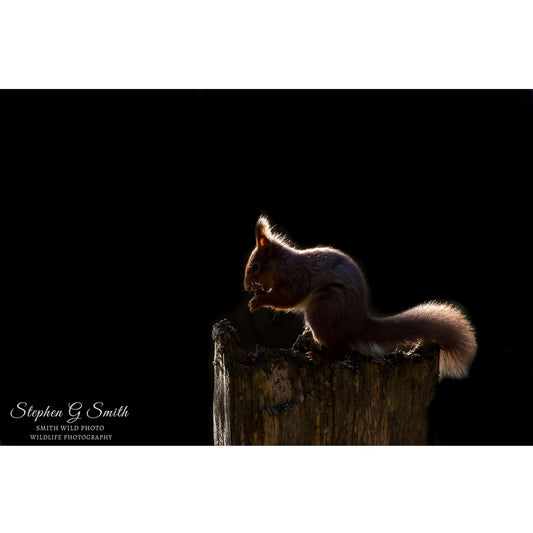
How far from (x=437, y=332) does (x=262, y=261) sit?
1.02m

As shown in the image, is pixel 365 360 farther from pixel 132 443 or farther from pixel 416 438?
pixel 132 443

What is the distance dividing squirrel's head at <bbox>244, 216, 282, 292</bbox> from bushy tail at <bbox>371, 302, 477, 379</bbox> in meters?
0.64

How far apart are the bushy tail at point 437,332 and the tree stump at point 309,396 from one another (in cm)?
28

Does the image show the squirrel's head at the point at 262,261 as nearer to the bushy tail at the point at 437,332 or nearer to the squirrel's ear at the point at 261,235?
the squirrel's ear at the point at 261,235

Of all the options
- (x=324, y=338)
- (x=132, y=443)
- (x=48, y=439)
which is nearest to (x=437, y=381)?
(x=324, y=338)

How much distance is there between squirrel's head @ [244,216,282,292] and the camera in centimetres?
317

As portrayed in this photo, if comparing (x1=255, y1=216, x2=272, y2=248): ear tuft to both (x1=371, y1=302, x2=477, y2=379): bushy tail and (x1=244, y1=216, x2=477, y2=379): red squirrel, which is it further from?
(x1=371, y1=302, x2=477, y2=379): bushy tail

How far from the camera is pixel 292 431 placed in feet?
8.10

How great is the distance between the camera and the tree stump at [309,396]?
8.03 ft

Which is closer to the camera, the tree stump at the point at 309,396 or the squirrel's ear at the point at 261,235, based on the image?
the tree stump at the point at 309,396

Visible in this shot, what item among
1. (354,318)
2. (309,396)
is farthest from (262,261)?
(309,396)

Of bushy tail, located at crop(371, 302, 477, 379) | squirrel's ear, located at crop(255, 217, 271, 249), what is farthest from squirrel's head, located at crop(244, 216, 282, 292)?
bushy tail, located at crop(371, 302, 477, 379)

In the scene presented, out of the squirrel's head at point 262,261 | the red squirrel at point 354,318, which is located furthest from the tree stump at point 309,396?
the squirrel's head at point 262,261

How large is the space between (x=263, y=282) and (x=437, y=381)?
3.54 feet
